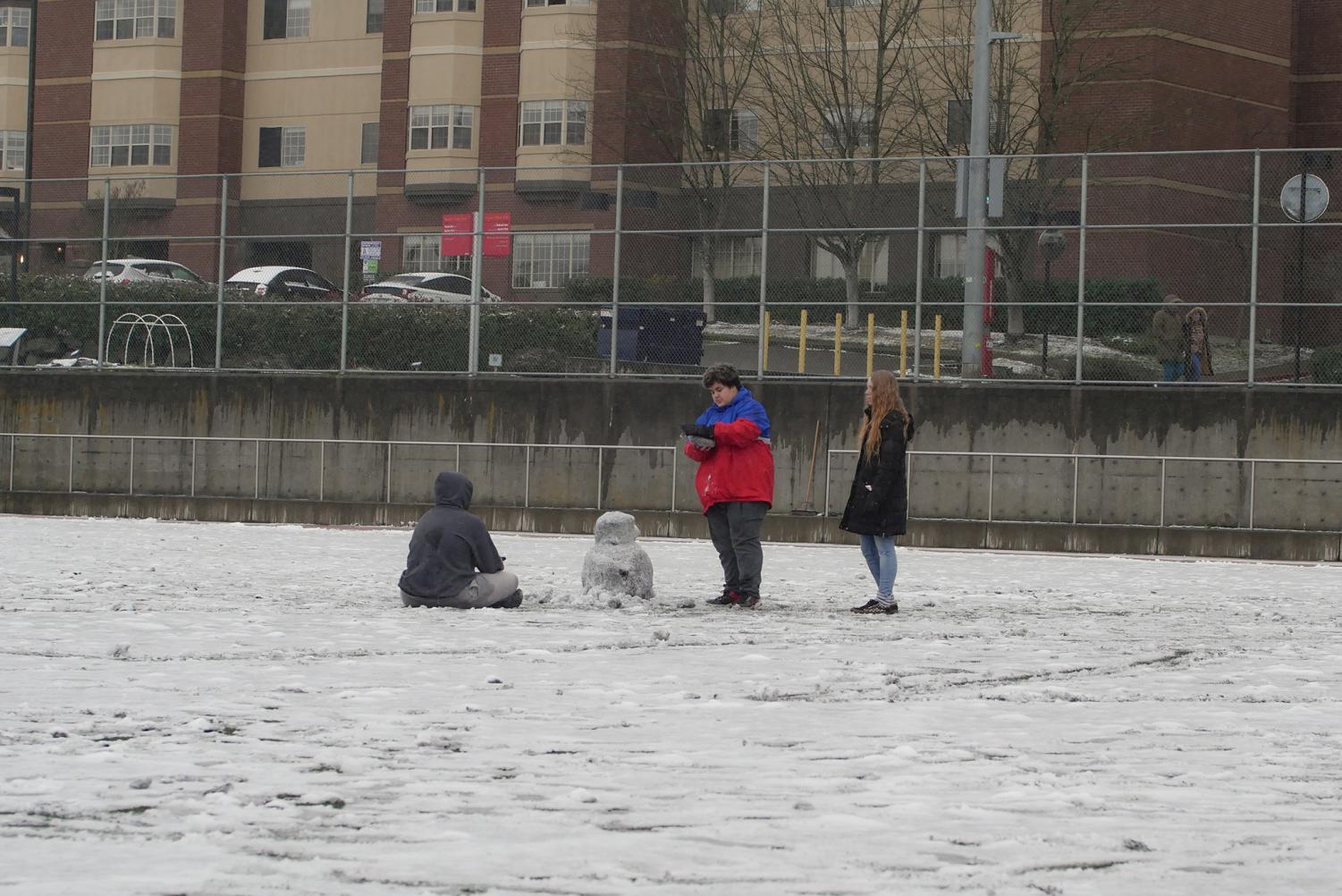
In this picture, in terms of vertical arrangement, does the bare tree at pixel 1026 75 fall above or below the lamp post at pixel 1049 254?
above

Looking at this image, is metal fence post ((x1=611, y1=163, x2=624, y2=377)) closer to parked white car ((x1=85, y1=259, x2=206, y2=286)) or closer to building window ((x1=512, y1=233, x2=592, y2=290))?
building window ((x1=512, y1=233, x2=592, y2=290))

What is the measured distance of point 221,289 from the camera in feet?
88.6

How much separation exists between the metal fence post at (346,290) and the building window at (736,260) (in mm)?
4858

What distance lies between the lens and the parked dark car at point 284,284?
88.0ft

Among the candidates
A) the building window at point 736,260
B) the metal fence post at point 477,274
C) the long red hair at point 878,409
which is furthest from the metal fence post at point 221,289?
the long red hair at point 878,409

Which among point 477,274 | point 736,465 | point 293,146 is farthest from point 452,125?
point 736,465

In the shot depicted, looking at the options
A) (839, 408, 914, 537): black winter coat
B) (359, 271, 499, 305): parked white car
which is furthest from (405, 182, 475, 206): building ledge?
(839, 408, 914, 537): black winter coat

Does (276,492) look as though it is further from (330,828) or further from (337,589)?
(330,828)

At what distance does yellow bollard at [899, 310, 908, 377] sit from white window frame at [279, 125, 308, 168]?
38497 millimetres

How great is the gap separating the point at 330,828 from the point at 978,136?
20216 millimetres

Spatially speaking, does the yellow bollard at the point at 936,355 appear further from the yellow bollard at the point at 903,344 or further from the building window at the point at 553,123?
the building window at the point at 553,123

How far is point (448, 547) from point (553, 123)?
42311mm

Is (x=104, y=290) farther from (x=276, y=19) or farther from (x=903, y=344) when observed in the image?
(x=276, y=19)

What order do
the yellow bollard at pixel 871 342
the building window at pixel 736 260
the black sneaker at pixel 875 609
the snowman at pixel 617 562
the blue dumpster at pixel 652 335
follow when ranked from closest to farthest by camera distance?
the black sneaker at pixel 875 609, the snowman at pixel 617 562, the yellow bollard at pixel 871 342, the blue dumpster at pixel 652 335, the building window at pixel 736 260
